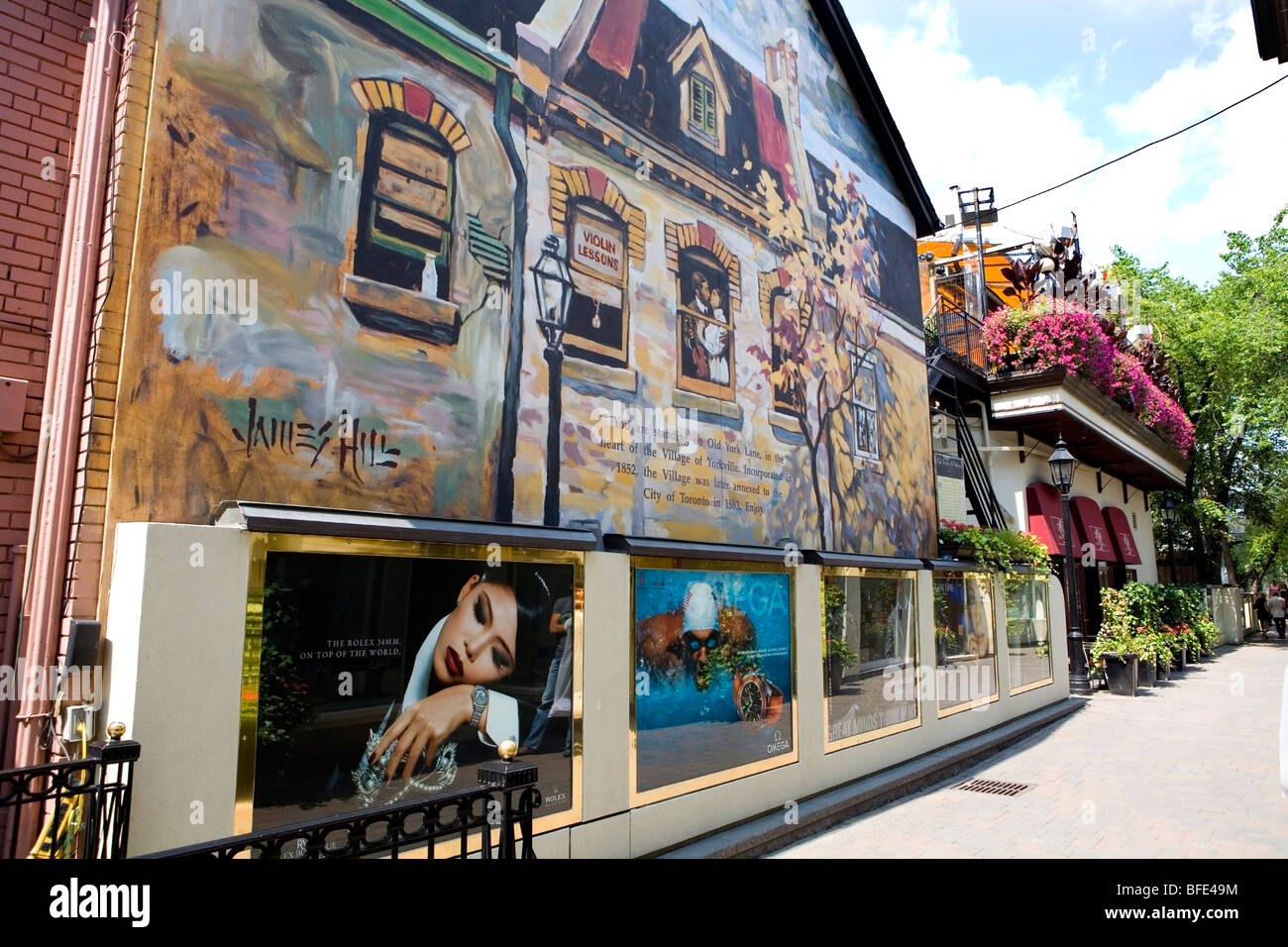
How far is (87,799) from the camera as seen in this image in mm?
3523

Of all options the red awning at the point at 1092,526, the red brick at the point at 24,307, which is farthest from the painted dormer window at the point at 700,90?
the red awning at the point at 1092,526

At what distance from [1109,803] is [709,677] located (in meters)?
4.57

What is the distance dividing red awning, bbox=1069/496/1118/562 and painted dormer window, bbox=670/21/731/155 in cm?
1665

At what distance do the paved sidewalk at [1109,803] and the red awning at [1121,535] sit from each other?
11075 millimetres

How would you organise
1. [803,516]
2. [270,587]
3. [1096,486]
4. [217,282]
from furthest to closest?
[1096,486] → [803,516] → [217,282] → [270,587]

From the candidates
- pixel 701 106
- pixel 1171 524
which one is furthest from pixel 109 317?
pixel 1171 524

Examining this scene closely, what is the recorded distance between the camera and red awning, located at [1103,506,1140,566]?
23.7 meters

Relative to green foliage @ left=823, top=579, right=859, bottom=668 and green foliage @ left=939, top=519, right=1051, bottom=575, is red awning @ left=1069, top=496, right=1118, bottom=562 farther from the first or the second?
green foliage @ left=823, top=579, right=859, bottom=668

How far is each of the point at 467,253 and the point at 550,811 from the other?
416cm

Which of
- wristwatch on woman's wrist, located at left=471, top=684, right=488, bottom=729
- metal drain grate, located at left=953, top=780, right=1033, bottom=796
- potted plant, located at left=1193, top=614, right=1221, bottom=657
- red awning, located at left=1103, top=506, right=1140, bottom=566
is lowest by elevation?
metal drain grate, located at left=953, top=780, right=1033, bottom=796

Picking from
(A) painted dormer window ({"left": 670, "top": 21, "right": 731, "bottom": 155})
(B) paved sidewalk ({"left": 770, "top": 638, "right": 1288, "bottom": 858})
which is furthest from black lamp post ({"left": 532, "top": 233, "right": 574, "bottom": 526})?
(B) paved sidewalk ({"left": 770, "top": 638, "right": 1288, "bottom": 858})
